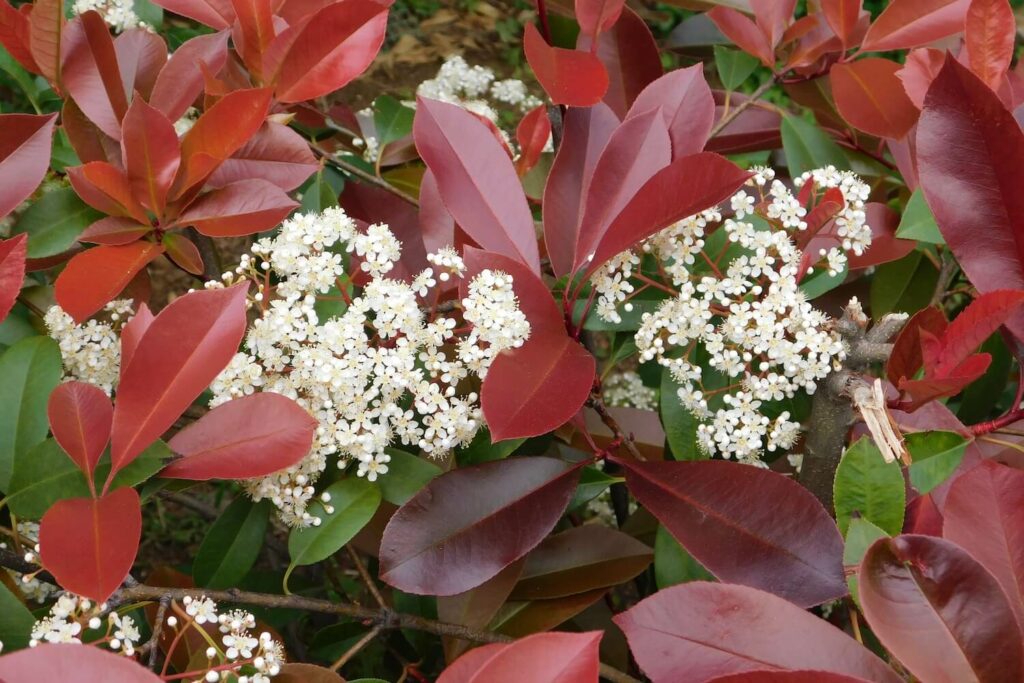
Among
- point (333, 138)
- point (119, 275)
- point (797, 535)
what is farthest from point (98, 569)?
point (333, 138)

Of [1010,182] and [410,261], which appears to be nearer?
[1010,182]

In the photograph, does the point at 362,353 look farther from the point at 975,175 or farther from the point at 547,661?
the point at 975,175

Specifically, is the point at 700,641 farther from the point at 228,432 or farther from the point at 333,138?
the point at 333,138

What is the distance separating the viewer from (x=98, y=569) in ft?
2.28

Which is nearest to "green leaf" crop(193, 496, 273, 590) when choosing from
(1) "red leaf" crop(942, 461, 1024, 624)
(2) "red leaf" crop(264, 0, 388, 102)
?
(2) "red leaf" crop(264, 0, 388, 102)

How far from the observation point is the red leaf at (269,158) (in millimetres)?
974

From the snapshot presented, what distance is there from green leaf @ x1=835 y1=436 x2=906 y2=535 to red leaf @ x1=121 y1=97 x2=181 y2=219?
26.8 inches

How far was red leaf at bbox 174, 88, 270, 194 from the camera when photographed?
2.79 ft

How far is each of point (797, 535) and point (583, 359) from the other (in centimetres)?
24

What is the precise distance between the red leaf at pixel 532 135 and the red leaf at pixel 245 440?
1.37 ft

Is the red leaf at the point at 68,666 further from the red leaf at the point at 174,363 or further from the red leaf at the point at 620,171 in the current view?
the red leaf at the point at 620,171

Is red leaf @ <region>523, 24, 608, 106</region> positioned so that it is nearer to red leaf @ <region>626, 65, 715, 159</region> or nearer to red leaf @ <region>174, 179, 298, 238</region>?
red leaf @ <region>626, 65, 715, 159</region>

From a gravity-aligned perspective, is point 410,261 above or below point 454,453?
above

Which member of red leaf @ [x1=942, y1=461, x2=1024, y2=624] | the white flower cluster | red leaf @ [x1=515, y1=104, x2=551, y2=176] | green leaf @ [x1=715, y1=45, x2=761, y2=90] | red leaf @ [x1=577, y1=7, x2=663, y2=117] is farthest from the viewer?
green leaf @ [x1=715, y1=45, x2=761, y2=90]
